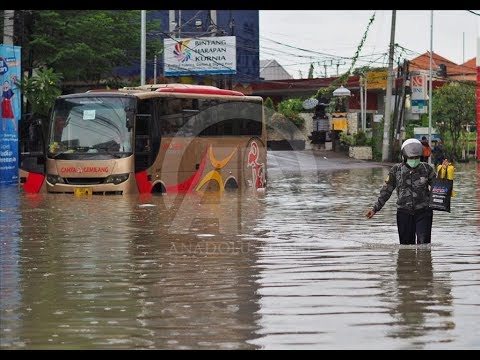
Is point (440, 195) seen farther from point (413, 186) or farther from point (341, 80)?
point (341, 80)

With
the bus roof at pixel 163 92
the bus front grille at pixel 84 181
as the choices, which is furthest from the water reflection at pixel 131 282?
the bus roof at pixel 163 92

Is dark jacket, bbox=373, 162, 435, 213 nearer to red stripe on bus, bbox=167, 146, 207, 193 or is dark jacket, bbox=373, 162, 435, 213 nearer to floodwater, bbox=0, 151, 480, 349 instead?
floodwater, bbox=0, 151, 480, 349

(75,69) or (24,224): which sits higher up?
(75,69)

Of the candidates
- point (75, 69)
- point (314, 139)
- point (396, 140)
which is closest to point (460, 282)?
point (75, 69)

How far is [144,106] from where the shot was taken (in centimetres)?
3172

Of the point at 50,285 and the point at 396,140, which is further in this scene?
the point at 396,140

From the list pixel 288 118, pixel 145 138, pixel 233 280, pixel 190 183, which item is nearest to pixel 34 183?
pixel 145 138

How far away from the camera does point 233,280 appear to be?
42.9ft

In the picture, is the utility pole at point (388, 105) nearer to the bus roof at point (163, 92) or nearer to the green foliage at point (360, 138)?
the green foliage at point (360, 138)

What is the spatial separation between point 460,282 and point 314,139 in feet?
204

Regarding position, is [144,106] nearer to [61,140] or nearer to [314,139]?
[61,140]

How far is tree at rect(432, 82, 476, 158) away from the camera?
70.9m

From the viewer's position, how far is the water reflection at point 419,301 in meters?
9.42

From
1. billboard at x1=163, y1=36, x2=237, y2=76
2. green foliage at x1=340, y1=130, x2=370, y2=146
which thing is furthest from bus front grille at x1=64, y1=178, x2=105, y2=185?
green foliage at x1=340, y1=130, x2=370, y2=146
